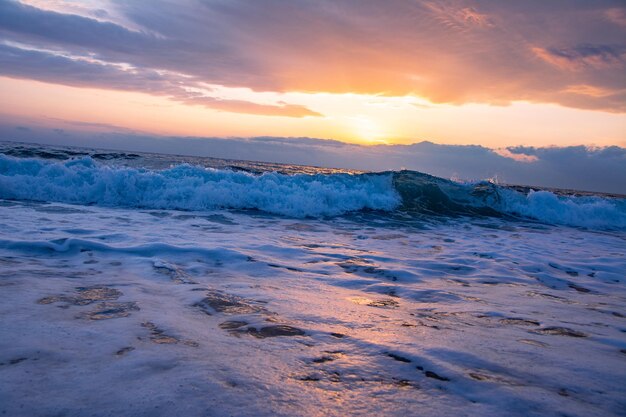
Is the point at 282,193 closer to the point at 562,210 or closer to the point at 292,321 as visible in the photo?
the point at 292,321

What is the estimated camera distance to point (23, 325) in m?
2.64

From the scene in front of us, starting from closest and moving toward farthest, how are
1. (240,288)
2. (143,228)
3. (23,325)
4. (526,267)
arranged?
(23,325), (240,288), (526,267), (143,228)

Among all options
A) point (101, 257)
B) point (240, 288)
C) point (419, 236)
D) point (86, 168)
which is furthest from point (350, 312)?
point (86, 168)

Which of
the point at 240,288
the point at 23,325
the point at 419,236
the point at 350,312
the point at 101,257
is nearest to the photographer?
the point at 23,325

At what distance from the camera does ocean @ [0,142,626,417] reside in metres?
2.02

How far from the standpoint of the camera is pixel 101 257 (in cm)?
477

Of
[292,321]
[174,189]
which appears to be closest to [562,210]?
[174,189]

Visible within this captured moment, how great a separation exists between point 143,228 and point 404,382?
227 inches

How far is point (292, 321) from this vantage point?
311 centimetres

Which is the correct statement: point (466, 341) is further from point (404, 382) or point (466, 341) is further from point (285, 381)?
point (285, 381)

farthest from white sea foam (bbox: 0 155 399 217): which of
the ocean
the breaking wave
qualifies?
the ocean

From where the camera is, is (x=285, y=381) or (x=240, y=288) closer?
(x=285, y=381)

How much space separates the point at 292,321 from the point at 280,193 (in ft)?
29.2

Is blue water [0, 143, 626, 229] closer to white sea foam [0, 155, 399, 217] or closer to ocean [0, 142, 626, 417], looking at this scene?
white sea foam [0, 155, 399, 217]
